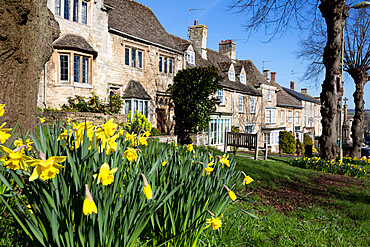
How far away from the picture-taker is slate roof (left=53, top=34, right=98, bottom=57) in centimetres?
1373

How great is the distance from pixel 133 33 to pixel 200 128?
8582 mm

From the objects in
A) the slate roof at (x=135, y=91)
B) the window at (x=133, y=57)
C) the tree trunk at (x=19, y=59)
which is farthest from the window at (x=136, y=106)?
the tree trunk at (x=19, y=59)

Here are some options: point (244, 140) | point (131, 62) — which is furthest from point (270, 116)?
point (131, 62)

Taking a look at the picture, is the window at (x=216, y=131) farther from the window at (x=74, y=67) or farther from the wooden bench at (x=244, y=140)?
the window at (x=74, y=67)

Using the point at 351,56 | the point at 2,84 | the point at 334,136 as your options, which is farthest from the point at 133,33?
the point at 351,56

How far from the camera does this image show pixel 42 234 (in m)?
1.81

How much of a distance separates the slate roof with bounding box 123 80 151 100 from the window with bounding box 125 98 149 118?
0.29 metres

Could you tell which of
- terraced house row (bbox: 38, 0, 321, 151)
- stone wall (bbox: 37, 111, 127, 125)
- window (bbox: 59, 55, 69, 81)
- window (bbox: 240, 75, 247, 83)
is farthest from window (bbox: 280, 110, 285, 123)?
window (bbox: 59, 55, 69, 81)

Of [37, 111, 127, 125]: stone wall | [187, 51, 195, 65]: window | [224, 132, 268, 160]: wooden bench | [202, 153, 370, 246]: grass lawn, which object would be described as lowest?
[202, 153, 370, 246]: grass lawn

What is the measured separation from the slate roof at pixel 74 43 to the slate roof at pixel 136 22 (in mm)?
2192

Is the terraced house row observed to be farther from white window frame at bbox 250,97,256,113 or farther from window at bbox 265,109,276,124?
window at bbox 265,109,276,124

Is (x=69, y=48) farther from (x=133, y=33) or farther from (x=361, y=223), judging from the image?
(x=361, y=223)

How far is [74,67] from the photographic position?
1459 cm

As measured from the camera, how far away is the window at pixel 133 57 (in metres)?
17.8
